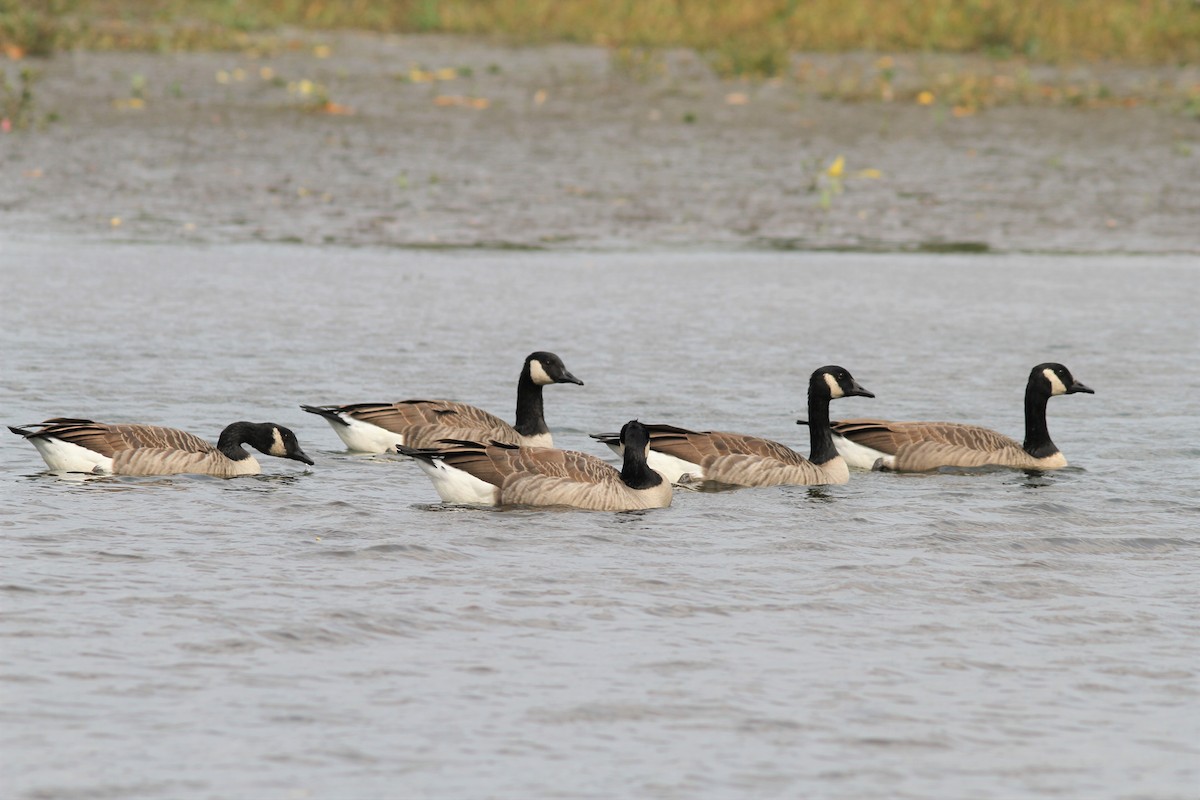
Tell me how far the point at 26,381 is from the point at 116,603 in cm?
665

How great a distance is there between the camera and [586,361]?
16.8m

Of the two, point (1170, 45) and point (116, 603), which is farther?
point (1170, 45)

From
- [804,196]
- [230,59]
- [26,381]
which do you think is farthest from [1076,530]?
[230,59]

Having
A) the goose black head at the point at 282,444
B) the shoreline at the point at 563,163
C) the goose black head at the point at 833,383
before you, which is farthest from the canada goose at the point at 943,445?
the shoreline at the point at 563,163

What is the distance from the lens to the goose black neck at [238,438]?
12602 mm

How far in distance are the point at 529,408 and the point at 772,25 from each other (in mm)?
24759

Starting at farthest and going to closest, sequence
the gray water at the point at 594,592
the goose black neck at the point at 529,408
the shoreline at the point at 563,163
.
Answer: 1. the shoreline at the point at 563,163
2. the goose black neck at the point at 529,408
3. the gray water at the point at 594,592

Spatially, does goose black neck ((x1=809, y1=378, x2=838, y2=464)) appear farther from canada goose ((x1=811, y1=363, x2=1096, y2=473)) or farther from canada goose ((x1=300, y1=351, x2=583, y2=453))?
canada goose ((x1=300, y1=351, x2=583, y2=453))

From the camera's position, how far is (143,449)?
1211 cm

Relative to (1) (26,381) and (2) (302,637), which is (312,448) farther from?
(2) (302,637)

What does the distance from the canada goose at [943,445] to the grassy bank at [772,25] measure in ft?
69.4

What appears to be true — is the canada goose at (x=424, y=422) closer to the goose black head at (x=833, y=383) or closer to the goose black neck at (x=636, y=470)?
the goose black neck at (x=636, y=470)

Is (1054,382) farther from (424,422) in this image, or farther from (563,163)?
(563,163)

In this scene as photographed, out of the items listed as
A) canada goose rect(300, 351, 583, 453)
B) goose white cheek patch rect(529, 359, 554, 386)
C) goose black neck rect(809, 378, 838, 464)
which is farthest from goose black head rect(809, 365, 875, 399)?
goose white cheek patch rect(529, 359, 554, 386)
